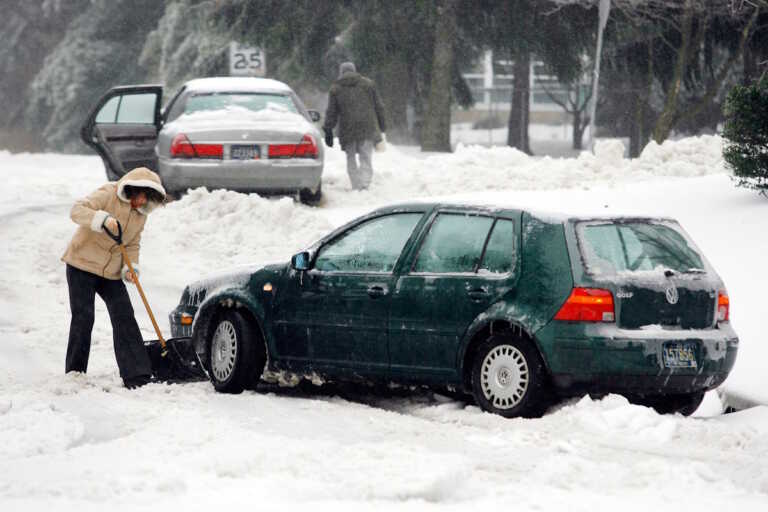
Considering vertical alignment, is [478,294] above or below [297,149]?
below

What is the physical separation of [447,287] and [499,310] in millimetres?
432

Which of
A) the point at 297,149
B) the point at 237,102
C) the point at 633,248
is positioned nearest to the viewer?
the point at 633,248

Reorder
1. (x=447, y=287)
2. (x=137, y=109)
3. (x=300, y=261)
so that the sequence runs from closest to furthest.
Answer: (x=447, y=287) < (x=300, y=261) < (x=137, y=109)

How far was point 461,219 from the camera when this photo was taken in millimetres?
8633

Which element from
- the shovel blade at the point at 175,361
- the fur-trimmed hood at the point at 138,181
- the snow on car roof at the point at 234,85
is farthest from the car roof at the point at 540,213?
the snow on car roof at the point at 234,85

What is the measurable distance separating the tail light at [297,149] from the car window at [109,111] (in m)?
2.01

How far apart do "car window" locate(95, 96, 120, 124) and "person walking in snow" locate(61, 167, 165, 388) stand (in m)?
8.22

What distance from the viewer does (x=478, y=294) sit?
27.1 ft

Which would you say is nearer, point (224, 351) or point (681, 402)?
point (681, 402)

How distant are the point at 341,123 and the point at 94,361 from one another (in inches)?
401

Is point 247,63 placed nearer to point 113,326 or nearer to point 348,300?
point 113,326

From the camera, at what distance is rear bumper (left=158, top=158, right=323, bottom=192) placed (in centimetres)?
1741

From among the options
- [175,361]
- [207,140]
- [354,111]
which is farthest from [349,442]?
[354,111]

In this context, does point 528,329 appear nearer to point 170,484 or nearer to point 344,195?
point 170,484
